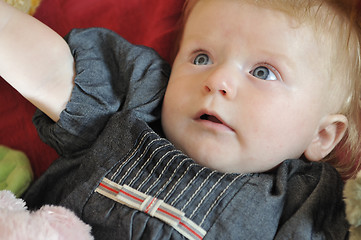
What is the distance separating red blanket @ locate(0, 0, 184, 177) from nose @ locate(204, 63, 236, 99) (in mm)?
385

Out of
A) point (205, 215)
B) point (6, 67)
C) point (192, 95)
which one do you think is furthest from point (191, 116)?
point (6, 67)

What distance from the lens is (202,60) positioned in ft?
3.54

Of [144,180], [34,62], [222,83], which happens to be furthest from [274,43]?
[34,62]

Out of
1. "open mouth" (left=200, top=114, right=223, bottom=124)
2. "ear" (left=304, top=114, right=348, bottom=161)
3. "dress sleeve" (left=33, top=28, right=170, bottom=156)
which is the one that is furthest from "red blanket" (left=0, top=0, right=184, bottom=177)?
"ear" (left=304, top=114, right=348, bottom=161)

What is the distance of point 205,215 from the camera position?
0.92 meters

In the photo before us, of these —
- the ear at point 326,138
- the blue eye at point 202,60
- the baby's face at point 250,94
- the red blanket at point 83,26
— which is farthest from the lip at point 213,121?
the red blanket at point 83,26

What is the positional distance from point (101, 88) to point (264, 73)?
1.22 feet

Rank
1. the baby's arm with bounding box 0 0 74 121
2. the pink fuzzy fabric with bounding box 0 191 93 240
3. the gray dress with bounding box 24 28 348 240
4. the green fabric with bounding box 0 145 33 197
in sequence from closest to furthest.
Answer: the pink fuzzy fabric with bounding box 0 191 93 240
the gray dress with bounding box 24 28 348 240
the baby's arm with bounding box 0 0 74 121
the green fabric with bounding box 0 145 33 197

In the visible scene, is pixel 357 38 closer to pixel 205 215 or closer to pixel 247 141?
pixel 247 141

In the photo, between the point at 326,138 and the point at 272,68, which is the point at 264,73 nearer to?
the point at 272,68

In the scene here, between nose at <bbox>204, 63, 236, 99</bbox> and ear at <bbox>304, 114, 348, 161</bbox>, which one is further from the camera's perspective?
ear at <bbox>304, 114, 348, 161</bbox>

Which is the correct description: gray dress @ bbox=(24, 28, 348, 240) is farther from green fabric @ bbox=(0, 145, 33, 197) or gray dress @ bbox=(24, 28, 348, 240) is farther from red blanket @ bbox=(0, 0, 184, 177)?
red blanket @ bbox=(0, 0, 184, 177)

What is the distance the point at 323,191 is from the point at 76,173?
54 centimetres

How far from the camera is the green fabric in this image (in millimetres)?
1152
